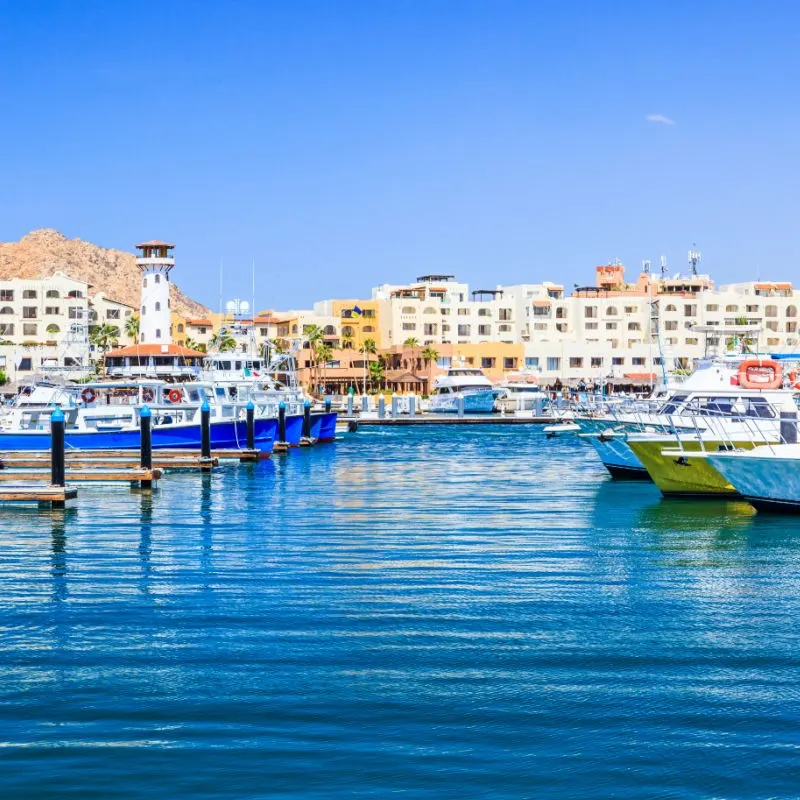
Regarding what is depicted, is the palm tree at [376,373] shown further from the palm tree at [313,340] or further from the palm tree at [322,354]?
the palm tree at [313,340]

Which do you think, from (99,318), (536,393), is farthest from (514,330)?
(99,318)

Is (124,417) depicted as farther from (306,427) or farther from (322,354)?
(322,354)

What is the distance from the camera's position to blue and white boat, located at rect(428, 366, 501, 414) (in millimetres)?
102875

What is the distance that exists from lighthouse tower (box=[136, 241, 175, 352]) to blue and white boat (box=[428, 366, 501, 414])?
33192 millimetres

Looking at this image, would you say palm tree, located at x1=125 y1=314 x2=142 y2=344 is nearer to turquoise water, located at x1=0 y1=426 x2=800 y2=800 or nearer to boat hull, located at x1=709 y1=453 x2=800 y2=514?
turquoise water, located at x1=0 y1=426 x2=800 y2=800

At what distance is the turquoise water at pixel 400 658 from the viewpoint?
10.0 m

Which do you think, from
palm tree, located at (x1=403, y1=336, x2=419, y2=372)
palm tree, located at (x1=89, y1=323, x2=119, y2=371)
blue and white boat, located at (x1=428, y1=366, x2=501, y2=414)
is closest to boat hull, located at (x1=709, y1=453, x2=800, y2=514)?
blue and white boat, located at (x1=428, y1=366, x2=501, y2=414)

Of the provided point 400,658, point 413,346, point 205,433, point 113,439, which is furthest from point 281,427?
point 413,346

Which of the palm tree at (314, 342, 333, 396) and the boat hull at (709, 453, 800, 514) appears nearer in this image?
the boat hull at (709, 453, 800, 514)

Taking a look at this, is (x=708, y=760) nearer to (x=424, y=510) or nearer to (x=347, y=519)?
(x=347, y=519)

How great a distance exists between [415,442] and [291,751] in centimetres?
5530

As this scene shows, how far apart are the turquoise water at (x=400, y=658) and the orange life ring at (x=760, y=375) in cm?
911

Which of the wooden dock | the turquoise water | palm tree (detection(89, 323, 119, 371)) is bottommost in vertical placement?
the turquoise water

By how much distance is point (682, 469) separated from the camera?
99.0 feet
